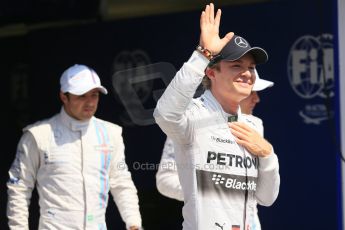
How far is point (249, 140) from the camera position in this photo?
293cm

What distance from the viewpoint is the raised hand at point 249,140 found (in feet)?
9.59

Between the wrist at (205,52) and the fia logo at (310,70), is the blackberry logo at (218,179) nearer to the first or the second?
the wrist at (205,52)

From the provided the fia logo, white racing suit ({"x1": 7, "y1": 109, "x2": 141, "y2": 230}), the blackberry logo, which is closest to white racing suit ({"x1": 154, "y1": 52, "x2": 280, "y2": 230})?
the blackberry logo

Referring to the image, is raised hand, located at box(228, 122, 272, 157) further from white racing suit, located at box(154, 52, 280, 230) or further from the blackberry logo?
the blackberry logo

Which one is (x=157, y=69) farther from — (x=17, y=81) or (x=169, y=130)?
(x=169, y=130)

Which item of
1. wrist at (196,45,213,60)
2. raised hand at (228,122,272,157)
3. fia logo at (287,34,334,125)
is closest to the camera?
wrist at (196,45,213,60)

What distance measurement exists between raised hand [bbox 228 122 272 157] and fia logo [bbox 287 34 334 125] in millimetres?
2560

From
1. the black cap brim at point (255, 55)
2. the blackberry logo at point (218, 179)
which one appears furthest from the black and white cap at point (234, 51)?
the blackberry logo at point (218, 179)

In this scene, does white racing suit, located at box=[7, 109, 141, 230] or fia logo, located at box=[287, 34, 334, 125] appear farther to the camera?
A: fia logo, located at box=[287, 34, 334, 125]

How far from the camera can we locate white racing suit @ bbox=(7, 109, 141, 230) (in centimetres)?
386

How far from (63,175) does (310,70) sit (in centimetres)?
237

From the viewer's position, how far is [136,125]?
6219mm

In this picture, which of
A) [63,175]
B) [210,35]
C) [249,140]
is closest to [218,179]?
[249,140]

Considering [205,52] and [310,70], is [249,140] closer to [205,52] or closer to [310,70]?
[205,52]
